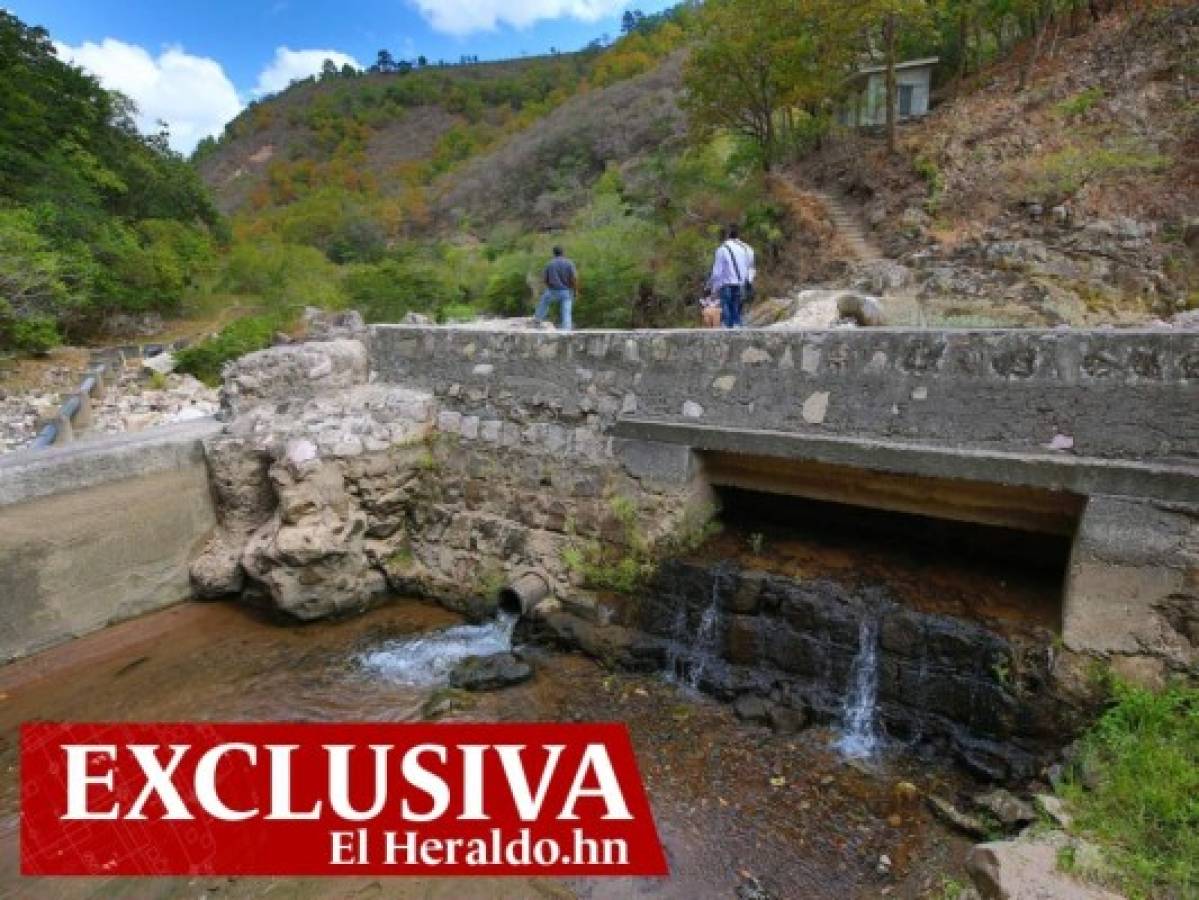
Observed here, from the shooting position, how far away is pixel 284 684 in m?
4.63

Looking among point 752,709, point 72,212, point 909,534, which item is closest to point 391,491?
point 752,709

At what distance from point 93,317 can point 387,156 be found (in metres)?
46.2

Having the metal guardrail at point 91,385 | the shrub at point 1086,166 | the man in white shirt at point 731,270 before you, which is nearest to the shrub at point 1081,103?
the shrub at point 1086,166

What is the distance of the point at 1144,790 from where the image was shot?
2.79m

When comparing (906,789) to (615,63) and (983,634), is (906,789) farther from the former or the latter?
(615,63)

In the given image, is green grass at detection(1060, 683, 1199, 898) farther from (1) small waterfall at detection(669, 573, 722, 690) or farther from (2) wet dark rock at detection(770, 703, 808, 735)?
(1) small waterfall at detection(669, 573, 722, 690)

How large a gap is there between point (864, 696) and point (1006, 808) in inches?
36.0

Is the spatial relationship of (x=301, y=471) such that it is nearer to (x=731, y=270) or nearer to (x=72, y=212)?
(x=731, y=270)

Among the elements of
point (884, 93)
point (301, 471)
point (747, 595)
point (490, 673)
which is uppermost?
point (884, 93)

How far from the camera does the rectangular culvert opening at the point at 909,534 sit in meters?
3.94

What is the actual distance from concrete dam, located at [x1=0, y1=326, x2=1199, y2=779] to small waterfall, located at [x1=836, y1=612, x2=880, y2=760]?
26mm

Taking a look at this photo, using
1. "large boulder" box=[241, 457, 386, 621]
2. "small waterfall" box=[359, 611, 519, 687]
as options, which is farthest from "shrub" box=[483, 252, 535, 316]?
"small waterfall" box=[359, 611, 519, 687]

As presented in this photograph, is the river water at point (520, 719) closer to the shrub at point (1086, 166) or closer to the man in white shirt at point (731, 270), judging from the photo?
the man in white shirt at point (731, 270)

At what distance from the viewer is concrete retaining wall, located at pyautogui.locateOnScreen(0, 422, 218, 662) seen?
15.6ft
